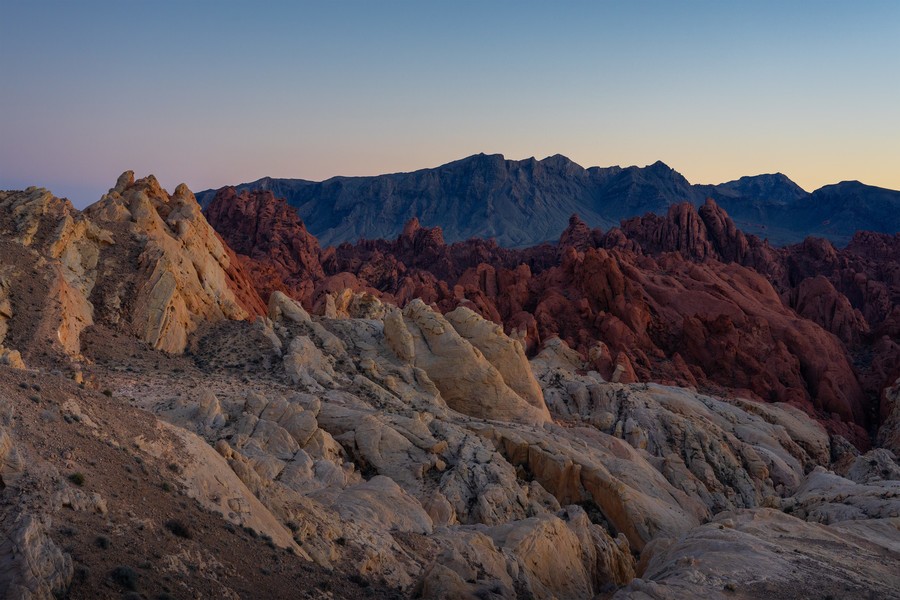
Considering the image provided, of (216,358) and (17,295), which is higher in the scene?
(17,295)

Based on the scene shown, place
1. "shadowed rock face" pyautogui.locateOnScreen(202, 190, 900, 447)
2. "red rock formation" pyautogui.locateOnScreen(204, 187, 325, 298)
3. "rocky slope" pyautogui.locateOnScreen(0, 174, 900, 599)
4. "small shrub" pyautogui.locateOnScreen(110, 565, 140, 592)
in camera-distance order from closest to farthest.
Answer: "small shrub" pyautogui.locateOnScreen(110, 565, 140, 592) < "rocky slope" pyautogui.locateOnScreen(0, 174, 900, 599) < "shadowed rock face" pyautogui.locateOnScreen(202, 190, 900, 447) < "red rock formation" pyautogui.locateOnScreen(204, 187, 325, 298)

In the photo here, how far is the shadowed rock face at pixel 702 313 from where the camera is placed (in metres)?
83.2

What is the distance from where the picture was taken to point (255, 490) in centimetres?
2061

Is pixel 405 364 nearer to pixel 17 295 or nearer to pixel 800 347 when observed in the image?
Answer: pixel 17 295

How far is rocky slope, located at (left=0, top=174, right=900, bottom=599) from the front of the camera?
51.1ft

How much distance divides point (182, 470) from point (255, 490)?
109 inches

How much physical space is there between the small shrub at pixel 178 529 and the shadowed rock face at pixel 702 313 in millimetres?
57332

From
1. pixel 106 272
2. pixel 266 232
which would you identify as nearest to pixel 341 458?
pixel 106 272

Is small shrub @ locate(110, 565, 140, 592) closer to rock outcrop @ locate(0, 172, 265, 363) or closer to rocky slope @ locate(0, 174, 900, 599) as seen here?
rocky slope @ locate(0, 174, 900, 599)

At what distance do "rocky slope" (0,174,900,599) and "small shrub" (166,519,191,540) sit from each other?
0.16 m

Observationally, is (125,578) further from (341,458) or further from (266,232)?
(266,232)

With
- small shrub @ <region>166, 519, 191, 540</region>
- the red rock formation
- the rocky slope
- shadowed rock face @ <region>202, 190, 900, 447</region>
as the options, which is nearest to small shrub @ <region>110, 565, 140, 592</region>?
the rocky slope

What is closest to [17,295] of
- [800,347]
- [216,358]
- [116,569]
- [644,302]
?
[216,358]

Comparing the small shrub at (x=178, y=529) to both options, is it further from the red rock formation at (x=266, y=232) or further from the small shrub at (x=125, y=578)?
the red rock formation at (x=266, y=232)
